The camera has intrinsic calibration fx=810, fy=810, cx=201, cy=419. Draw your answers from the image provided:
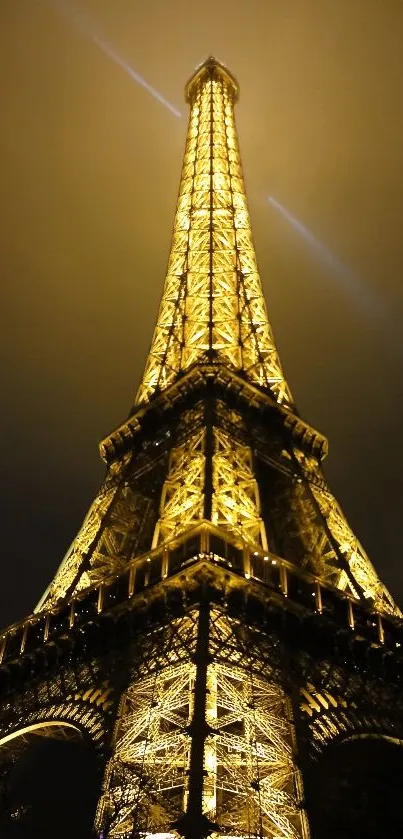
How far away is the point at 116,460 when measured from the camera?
30031mm

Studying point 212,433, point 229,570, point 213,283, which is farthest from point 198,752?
point 213,283

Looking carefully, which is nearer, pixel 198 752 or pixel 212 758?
pixel 198 752

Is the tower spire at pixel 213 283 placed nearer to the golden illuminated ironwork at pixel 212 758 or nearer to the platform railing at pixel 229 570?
the platform railing at pixel 229 570

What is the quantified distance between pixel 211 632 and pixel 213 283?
2134cm

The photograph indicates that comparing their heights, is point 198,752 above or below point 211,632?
below

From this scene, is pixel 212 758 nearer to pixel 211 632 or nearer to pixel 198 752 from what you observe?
pixel 198 752

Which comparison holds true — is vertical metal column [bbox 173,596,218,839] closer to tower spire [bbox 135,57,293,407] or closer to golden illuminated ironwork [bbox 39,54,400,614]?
golden illuminated ironwork [bbox 39,54,400,614]

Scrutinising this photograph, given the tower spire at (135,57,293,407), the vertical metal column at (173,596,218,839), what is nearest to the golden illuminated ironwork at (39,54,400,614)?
the tower spire at (135,57,293,407)

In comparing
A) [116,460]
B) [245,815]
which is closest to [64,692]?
[245,815]

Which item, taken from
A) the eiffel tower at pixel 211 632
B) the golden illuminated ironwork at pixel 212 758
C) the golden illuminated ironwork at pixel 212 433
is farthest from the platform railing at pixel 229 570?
the golden illuminated ironwork at pixel 212 758

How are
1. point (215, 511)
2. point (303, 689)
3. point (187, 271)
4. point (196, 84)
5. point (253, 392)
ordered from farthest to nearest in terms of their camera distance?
point (196, 84)
point (187, 271)
point (253, 392)
point (215, 511)
point (303, 689)

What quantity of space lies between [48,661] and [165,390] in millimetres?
11756

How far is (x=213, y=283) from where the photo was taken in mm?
35906

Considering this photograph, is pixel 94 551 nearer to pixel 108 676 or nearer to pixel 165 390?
pixel 108 676
